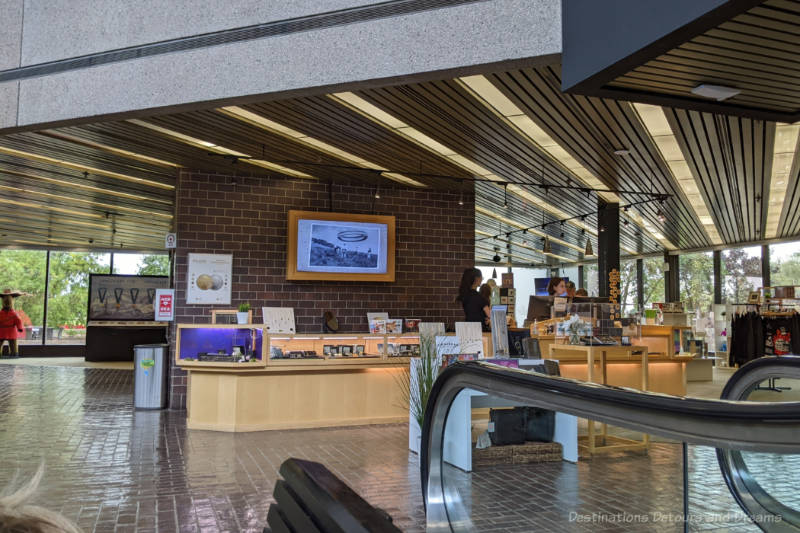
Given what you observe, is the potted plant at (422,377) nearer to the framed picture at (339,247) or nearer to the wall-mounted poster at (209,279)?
the framed picture at (339,247)

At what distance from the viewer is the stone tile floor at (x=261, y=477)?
228 cm

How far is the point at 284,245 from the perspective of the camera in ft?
31.6

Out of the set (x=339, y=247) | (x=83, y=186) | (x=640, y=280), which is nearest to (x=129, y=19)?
(x=339, y=247)

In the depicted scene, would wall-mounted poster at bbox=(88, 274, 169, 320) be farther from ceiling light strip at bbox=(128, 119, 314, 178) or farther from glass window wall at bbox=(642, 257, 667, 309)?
glass window wall at bbox=(642, 257, 667, 309)

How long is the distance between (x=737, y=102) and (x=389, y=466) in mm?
4117

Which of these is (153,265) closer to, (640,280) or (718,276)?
(640,280)

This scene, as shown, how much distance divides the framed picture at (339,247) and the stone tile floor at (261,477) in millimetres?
2662

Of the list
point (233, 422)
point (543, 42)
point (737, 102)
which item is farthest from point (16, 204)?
point (737, 102)

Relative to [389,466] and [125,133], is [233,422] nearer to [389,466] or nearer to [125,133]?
[389,466]

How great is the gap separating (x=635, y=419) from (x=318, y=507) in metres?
0.70

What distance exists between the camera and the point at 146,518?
14.0 feet

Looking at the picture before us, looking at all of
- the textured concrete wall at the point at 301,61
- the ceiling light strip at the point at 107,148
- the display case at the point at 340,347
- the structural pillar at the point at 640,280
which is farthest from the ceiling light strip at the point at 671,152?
the structural pillar at the point at 640,280

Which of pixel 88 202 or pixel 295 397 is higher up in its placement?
pixel 88 202

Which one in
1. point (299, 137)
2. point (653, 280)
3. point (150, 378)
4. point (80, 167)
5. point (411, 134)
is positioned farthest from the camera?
point (653, 280)
